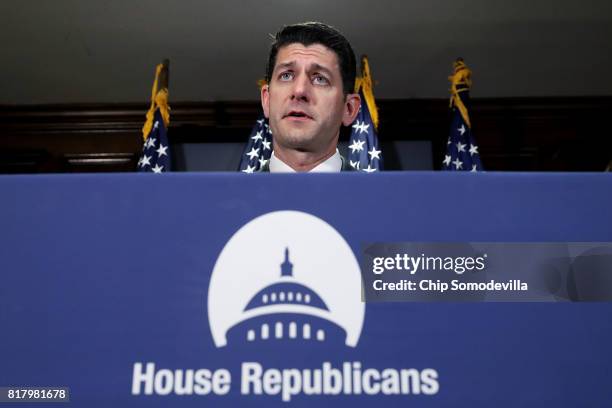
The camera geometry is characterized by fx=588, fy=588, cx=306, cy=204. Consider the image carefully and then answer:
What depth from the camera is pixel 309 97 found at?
48.9 inches

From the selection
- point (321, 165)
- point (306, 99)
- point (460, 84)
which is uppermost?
point (460, 84)

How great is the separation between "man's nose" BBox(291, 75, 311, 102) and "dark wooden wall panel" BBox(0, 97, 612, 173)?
222 centimetres

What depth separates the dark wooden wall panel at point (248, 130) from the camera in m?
3.47

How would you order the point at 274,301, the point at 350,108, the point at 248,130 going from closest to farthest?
the point at 274,301 → the point at 350,108 → the point at 248,130

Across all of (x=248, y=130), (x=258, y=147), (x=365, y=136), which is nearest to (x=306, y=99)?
(x=365, y=136)

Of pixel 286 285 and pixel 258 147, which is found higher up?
pixel 258 147

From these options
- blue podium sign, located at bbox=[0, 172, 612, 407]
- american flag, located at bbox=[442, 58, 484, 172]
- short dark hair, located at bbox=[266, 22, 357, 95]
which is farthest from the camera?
american flag, located at bbox=[442, 58, 484, 172]

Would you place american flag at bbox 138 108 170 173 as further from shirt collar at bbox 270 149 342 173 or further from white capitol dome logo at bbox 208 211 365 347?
white capitol dome logo at bbox 208 211 365 347

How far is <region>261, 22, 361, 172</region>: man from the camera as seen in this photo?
1.22m

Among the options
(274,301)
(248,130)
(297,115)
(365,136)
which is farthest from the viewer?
(248,130)

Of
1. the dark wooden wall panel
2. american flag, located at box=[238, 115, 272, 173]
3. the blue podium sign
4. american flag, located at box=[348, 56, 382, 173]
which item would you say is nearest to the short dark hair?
the blue podium sign

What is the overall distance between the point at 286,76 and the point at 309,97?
93 mm

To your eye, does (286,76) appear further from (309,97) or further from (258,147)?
(258,147)

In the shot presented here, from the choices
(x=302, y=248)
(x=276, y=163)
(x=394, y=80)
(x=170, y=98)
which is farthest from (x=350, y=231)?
(x=170, y=98)
